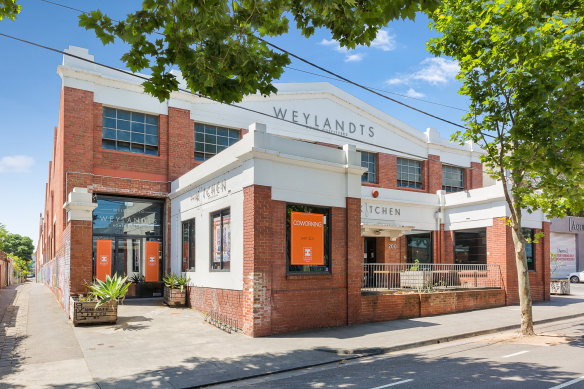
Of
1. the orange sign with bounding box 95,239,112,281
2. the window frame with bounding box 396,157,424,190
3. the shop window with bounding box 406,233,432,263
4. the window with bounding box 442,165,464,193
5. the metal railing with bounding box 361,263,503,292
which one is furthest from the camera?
the window with bounding box 442,165,464,193

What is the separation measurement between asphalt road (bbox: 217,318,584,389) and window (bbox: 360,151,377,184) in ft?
45.8

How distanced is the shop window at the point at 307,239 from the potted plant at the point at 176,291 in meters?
5.53

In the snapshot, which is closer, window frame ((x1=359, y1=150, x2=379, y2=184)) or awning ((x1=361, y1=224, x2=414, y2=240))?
awning ((x1=361, y1=224, x2=414, y2=240))

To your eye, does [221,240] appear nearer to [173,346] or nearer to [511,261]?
[173,346]

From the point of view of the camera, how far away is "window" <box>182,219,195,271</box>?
16.0m

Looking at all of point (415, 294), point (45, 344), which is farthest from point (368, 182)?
point (45, 344)

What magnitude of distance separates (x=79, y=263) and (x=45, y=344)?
18.1 feet

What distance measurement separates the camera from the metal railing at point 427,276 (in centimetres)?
1543

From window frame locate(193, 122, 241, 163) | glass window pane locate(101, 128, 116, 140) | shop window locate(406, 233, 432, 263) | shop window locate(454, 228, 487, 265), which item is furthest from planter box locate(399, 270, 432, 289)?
glass window pane locate(101, 128, 116, 140)

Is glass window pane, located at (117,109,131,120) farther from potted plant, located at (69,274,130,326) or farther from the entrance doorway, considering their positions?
the entrance doorway

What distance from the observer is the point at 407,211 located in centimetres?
2311

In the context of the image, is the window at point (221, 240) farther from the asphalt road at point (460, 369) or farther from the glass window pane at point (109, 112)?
the glass window pane at point (109, 112)

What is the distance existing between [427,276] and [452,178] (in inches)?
499

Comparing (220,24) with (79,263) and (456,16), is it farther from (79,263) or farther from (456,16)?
(79,263)
